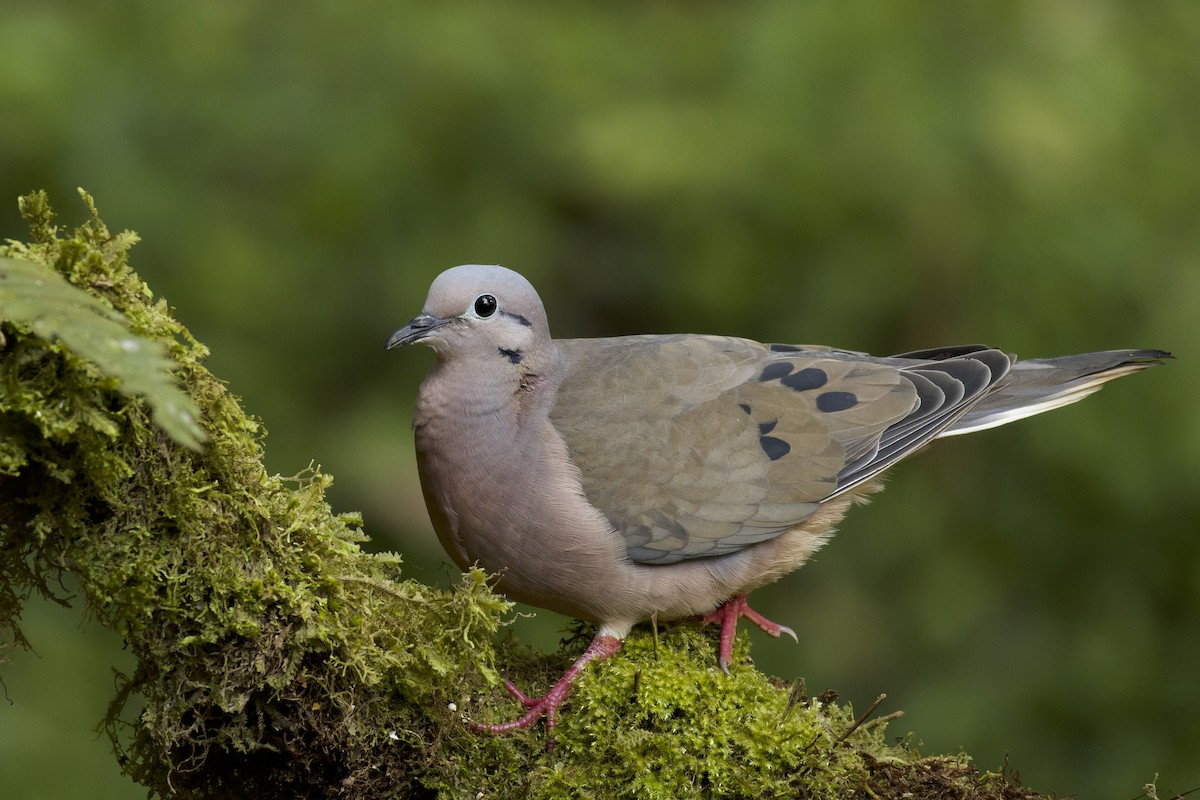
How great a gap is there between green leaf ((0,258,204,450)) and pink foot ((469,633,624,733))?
1.36 m

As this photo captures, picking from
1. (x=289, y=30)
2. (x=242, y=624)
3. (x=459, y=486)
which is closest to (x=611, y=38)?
(x=289, y=30)

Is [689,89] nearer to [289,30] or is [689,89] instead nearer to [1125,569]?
[289,30]

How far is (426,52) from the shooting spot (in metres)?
6.34

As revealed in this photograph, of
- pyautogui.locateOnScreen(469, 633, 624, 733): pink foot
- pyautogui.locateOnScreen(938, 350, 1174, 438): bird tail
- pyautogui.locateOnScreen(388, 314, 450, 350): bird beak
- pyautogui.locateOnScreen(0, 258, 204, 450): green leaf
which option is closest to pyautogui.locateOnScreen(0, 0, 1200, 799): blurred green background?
pyautogui.locateOnScreen(938, 350, 1174, 438): bird tail

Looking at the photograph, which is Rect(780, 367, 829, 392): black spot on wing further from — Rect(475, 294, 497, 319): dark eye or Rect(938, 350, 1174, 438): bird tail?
Rect(475, 294, 497, 319): dark eye

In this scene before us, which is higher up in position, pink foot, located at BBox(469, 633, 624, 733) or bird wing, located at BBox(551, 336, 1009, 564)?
bird wing, located at BBox(551, 336, 1009, 564)

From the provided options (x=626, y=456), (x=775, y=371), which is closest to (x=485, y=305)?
(x=626, y=456)

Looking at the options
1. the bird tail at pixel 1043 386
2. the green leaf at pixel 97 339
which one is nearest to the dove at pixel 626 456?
the bird tail at pixel 1043 386

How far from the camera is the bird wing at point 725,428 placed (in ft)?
12.6

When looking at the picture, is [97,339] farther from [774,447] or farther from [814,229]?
[814,229]

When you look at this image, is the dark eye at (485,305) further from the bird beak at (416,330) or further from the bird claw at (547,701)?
the bird claw at (547,701)

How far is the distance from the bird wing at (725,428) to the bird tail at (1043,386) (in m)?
0.13

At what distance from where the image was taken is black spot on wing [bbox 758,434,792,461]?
4.12 meters

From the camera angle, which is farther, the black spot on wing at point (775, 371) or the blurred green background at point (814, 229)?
the blurred green background at point (814, 229)
